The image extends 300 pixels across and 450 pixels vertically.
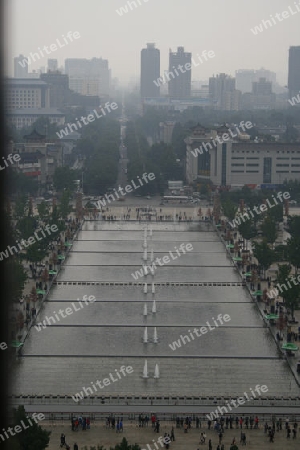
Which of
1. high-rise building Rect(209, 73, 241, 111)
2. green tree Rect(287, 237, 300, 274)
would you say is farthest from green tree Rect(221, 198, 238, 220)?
high-rise building Rect(209, 73, 241, 111)

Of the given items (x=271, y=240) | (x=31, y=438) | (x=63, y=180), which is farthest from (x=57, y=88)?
(x=31, y=438)

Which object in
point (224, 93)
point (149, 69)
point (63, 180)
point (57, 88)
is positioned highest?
point (149, 69)

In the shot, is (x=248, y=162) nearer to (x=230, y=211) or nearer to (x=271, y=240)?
(x=230, y=211)

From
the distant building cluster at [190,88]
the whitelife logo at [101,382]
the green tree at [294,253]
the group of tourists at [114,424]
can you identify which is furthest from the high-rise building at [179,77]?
the group of tourists at [114,424]

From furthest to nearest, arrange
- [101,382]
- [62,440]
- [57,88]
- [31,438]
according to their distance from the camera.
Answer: [57,88], [101,382], [62,440], [31,438]

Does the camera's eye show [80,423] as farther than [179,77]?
No

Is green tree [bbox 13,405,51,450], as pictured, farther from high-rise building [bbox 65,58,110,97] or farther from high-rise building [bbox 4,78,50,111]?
high-rise building [bbox 65,58,110,97]
